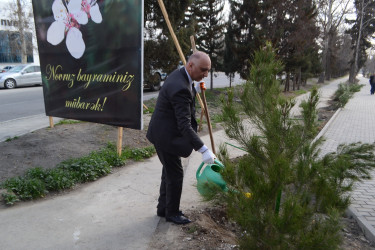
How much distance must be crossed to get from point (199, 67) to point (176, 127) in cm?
61

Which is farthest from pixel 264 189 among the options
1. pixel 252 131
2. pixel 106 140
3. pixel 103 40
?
pixel 106 140

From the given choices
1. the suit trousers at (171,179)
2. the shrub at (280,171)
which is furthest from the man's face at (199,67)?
the suit trousers at (171,179)

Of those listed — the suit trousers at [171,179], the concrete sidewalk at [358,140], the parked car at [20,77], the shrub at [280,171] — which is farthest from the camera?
the parked car at [20,77]

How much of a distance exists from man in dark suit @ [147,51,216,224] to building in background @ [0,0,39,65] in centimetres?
3061

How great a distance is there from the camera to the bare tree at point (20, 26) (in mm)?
27641

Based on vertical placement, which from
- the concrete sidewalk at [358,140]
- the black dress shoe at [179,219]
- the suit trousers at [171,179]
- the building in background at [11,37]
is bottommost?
the concrete sidewalk at [358,140]

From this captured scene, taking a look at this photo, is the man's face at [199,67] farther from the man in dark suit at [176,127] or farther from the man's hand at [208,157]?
the man's hand at [208,157]

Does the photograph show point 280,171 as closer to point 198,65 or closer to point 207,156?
point 207,156

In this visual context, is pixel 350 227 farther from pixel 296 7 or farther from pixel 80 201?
pixel 296 7

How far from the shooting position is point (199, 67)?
2916 millimetres

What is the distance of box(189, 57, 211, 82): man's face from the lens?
2902mm

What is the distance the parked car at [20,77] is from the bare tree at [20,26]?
9.78 m

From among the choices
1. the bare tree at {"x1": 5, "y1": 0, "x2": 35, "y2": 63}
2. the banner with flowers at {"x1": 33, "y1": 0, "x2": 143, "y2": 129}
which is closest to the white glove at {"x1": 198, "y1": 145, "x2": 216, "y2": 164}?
the banner with flowers at {"x1": 33, "y1": 0, "x2": 143, "y2": 129}

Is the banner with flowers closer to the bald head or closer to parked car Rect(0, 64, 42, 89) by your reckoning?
the bald head
